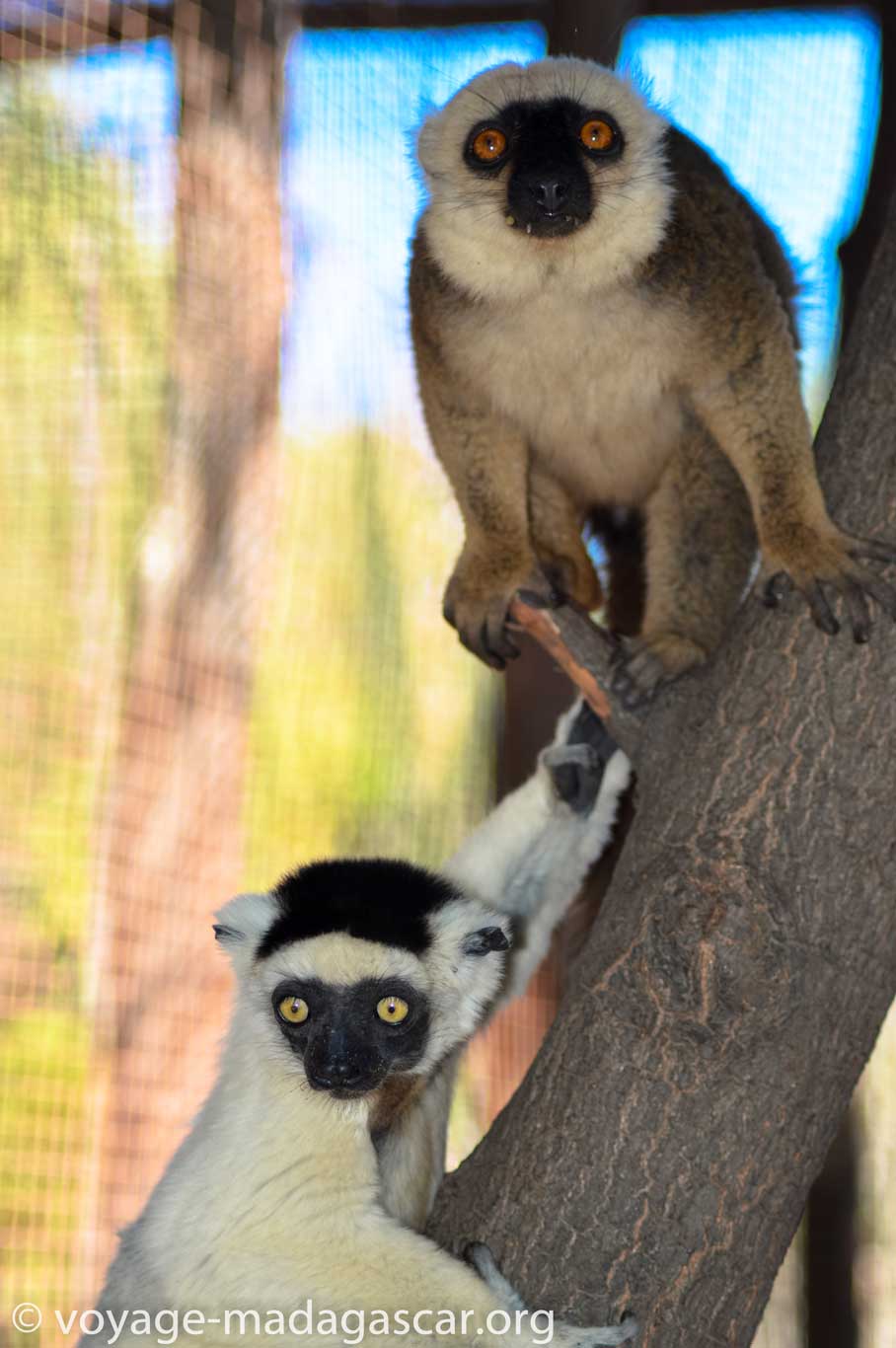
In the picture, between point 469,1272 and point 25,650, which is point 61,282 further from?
point 469,1272

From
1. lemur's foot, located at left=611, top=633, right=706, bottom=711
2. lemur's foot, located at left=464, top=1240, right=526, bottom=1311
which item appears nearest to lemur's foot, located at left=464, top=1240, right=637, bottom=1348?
lemur's foot, located at left=464, top=1240, right=526, bottom=1311

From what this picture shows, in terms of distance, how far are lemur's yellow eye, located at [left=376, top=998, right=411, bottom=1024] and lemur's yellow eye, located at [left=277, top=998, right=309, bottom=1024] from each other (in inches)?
5.0

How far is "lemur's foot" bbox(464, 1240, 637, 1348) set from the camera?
1.99m

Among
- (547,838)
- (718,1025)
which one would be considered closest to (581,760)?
(547,838)

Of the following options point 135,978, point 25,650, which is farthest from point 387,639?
point 135,978

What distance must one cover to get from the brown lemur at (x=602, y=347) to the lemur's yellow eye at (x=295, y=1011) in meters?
0.84

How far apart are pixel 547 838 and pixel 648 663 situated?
47cm

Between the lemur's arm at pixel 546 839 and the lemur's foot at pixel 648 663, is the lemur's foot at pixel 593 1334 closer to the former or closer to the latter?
the lemur's arm at pixel 546 839

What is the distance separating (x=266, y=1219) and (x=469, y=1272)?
377 mm

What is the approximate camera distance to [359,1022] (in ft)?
8.11

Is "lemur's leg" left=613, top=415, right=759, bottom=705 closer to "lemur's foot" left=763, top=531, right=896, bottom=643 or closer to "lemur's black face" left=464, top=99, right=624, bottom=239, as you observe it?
"lemur's foot" left=763, top=531, right=896, bottom=643

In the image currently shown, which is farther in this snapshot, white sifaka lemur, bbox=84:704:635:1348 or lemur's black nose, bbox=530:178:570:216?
lemur's black nose, bbox=530:178:570:216

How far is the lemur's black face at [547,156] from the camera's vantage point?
2.88 m

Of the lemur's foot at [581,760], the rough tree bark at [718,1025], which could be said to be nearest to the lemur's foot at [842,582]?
the rough tree bark at [718,1025]
